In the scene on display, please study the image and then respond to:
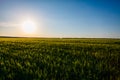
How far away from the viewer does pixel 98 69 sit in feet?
28.1

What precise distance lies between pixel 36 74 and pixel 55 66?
1689 millimetres

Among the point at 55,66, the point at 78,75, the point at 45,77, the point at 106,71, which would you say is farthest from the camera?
the point at 55,66

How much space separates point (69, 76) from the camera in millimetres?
7547

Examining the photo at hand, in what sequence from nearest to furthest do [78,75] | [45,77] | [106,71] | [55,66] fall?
[45,77] < [78,75] < [106,71] < [55,66]

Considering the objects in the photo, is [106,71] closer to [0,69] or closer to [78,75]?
[78,75]

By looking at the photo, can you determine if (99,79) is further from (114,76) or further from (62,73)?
(62,73)

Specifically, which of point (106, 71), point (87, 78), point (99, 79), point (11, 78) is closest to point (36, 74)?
point (11, 78)

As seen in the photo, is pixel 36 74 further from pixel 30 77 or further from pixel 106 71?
pixel 106 71

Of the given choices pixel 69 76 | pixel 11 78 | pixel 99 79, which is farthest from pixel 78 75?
pixel 11 78

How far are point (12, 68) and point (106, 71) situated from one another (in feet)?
15.6

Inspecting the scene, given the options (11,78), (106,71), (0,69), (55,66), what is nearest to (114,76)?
(106,71)

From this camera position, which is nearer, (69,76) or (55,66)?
(69,76)

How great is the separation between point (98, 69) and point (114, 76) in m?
1.00

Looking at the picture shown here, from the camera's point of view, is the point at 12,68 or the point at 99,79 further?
the point at 12,68
